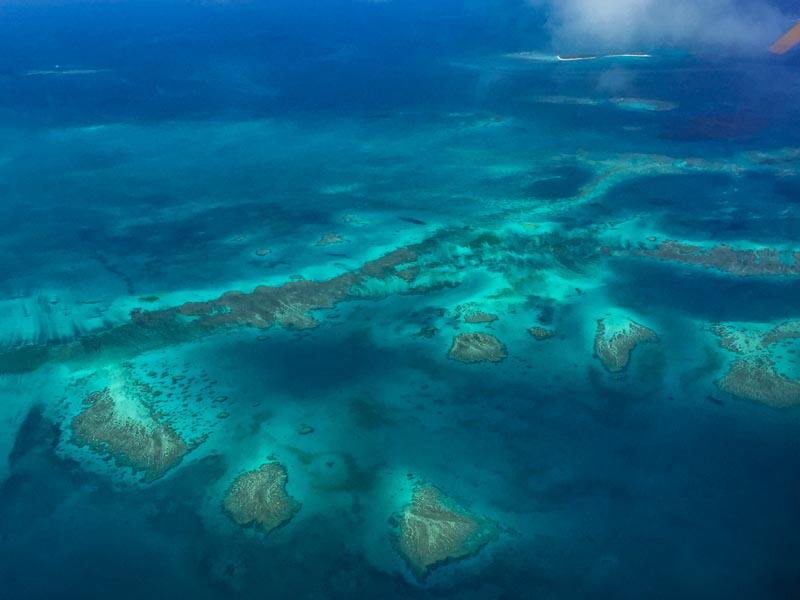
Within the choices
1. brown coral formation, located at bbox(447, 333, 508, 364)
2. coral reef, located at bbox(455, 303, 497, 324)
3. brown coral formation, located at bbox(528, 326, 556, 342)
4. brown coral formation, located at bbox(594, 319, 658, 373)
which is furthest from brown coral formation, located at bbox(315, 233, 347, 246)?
brown coral formation, located at bbox(594, 319, 658, 373)

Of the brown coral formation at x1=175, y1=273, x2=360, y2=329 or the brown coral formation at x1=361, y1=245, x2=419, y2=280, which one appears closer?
the brown coral formation at x1=175, y1=273, x2=360, y2=329

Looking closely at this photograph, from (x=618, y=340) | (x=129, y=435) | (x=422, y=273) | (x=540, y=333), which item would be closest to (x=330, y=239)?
(x=422, y=273)

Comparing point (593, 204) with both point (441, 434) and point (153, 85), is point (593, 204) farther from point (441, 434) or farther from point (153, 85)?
point (153, 85)

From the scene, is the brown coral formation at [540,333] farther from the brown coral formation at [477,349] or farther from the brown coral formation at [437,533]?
the brown coral formation at [437,533]

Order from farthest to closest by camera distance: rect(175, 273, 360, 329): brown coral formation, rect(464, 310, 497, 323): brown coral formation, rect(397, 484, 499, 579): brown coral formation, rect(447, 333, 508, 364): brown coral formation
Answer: rect(175, 273, 360, 329): brown coral formation → rect(464, 310, 497, 323): brown coral formation → rect(447, 333, 508, 364): brown coral formation → rect(397, 484, 499, 579): brown coral formation

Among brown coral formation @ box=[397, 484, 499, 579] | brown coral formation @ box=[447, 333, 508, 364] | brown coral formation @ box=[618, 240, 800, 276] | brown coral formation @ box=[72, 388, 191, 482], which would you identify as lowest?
brown coral formation @ box=[72, 388, 191, 482]

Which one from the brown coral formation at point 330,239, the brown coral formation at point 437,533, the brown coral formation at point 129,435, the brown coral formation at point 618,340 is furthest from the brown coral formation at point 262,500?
the brown coral formation at point 330,239

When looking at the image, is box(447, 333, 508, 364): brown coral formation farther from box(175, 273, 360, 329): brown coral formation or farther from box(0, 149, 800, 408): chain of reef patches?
box(175, 273, 360, 329): brown coral formation

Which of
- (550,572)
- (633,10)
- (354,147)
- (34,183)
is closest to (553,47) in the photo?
(633,10)
